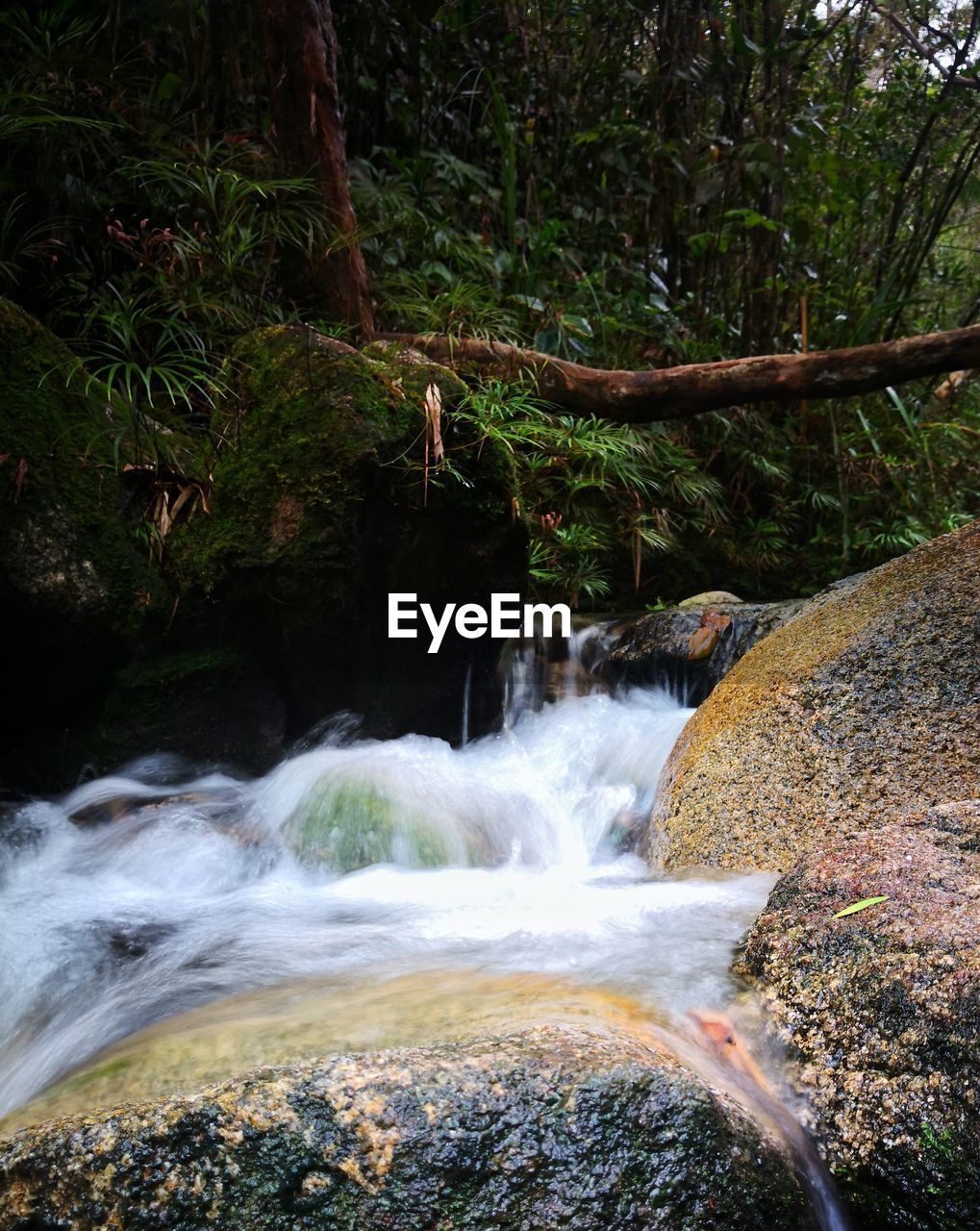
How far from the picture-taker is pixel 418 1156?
1179 millimetres

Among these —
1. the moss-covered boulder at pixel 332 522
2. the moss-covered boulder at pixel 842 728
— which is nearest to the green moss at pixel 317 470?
the moss-covered boulder at pixel 332 522

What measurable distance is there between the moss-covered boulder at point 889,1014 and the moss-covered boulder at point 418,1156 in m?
0.14

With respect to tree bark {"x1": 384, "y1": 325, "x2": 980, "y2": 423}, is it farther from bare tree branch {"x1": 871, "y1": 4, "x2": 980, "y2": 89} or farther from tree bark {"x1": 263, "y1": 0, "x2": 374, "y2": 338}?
bare tree branch {"x1": 871, "y1": 4, "x2": 980, "y2": 89}

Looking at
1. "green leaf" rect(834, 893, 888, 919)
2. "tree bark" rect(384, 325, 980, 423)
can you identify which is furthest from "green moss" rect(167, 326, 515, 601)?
"green leaf" rect(834, 893, 888, 919)

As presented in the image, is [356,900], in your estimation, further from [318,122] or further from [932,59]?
[932,59]

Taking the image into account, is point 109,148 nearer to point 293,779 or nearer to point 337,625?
point 337,625

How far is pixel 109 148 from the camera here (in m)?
4.45

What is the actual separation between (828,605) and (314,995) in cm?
215

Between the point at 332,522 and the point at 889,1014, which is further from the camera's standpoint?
the point at 332,522

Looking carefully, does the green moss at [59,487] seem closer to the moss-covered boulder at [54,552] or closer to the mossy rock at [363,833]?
the moss-covered boulder at [54,552]

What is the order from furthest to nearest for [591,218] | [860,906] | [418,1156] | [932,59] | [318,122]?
[591,218] → [932,59] → [318,122] → [860,906] → [418,1156]

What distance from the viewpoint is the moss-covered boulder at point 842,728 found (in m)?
2.47

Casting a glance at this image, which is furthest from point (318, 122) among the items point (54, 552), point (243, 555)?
point (54, 552)

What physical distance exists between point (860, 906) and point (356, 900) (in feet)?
4.85
